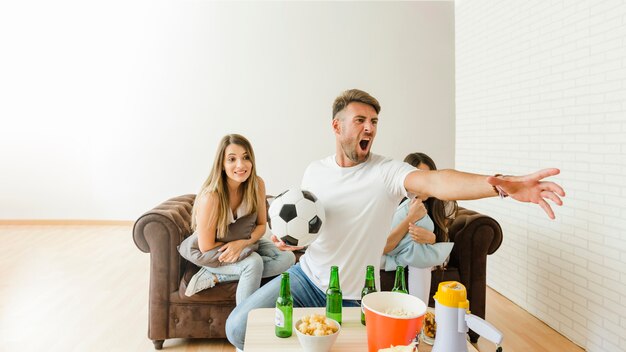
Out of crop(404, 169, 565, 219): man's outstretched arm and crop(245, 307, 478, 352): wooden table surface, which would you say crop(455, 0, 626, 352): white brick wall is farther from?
crop(245, 307, 478, 352): wooden table surface

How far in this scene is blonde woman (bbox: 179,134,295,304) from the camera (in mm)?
2514

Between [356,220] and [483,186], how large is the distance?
1.99ft

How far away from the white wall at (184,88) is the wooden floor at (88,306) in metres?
1.28

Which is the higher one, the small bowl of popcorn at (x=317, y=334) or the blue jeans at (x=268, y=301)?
the small bowl of popcorn at (x=317, y=334)

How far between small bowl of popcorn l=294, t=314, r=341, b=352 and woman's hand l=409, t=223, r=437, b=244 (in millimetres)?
1288

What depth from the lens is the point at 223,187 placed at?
2621mm

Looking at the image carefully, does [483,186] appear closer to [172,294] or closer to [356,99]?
[356,99]

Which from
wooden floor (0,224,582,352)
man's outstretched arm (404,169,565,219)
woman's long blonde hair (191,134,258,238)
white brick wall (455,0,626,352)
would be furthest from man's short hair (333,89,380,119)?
wooden floor (0,224,582,352)

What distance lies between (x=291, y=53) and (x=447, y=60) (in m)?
2.07

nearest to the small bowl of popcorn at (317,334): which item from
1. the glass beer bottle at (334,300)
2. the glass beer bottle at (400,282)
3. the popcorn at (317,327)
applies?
the popcorn at (317,327)

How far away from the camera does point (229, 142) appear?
8.72 feet

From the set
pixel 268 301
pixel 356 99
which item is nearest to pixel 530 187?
pixel 356 99

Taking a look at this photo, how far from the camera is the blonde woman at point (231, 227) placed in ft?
8.25

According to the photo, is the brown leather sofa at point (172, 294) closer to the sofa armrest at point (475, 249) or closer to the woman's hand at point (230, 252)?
the woman's hand at point (230, 252)
